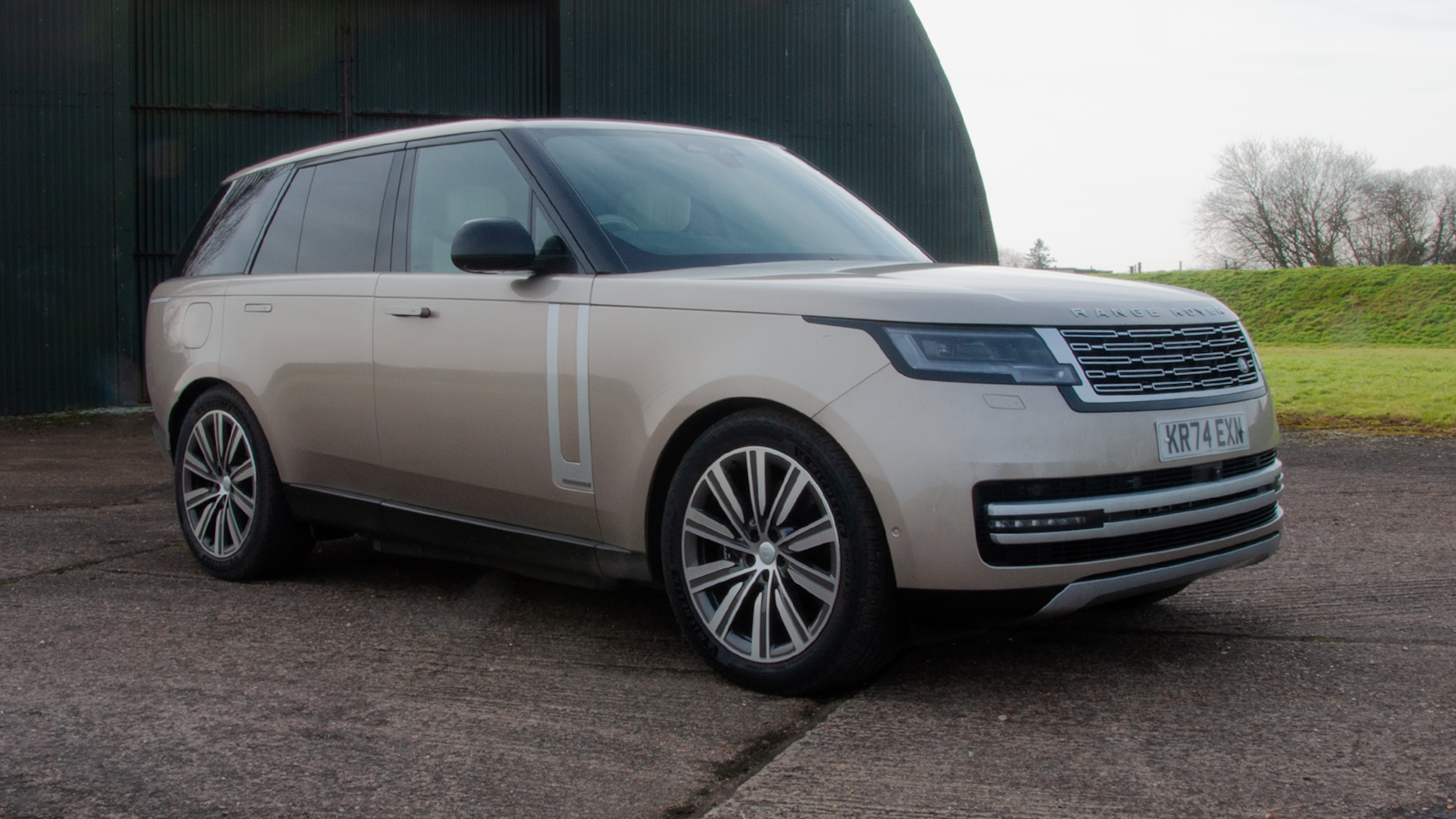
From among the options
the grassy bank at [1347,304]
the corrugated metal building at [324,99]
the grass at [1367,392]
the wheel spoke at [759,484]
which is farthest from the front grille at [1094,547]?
the grassy bank at [1347,304]

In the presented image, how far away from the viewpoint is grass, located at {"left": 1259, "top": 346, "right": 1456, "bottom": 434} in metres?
12.3

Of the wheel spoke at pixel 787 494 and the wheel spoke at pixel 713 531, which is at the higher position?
the wheel spoke at pixel 787 494

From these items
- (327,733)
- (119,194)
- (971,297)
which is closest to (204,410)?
(327,733)

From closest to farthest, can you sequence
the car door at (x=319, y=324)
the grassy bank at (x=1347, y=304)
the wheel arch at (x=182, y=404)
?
the car door at (x=319, y=324) → the wheel arch at (x=182, y=404) → the grassy bank at (x=1347, y=304)

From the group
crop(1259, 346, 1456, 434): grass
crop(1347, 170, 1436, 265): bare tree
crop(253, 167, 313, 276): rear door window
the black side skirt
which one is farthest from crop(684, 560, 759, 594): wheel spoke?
crop(1347, 170, 1436, 265): bare tree

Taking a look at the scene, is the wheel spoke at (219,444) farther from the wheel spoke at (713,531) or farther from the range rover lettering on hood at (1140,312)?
the range rover lettering on hood at (1140,312)

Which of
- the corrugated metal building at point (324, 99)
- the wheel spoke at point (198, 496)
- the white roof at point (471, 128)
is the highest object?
the corrugated metal building at point (324, 99)

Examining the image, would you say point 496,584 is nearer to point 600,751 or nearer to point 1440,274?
point 600,751

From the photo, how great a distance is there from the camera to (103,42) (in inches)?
543

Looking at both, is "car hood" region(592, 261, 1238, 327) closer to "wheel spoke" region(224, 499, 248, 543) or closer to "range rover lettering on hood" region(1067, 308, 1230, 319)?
"range rover lettering on hood" region(1067, 308, 1230, 319)

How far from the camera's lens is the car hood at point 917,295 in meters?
3.24

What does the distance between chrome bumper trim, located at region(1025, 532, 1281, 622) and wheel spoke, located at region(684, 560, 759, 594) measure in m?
0.77

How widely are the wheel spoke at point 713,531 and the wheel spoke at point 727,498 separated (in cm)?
2

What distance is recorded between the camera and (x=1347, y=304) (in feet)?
143
